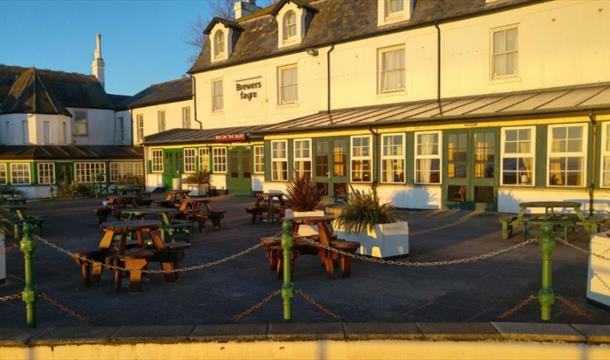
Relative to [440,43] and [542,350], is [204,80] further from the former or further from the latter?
[542,350]

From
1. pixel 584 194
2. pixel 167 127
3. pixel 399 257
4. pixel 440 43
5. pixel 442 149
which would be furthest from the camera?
pixel 167 127

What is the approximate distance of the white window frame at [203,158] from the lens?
26.6 m

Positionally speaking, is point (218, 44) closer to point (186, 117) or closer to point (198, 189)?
point (186, 117)

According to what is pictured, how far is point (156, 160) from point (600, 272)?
90.1ft

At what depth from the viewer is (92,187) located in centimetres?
2917

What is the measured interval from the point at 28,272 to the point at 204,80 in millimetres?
24811

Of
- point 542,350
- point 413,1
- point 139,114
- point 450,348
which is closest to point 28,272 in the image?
point 450,348

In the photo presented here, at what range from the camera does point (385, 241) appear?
8.48m

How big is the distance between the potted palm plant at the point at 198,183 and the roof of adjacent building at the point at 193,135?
1810 millimetres

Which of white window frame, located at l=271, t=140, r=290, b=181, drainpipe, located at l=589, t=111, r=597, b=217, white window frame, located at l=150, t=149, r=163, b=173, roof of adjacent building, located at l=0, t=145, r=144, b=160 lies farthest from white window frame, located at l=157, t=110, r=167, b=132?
drainpipe, located at l=589, t=111, r=597, b=217

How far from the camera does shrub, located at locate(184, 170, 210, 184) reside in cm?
2516

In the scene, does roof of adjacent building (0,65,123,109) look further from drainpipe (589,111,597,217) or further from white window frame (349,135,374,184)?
drainpipe (589,111,597,217)

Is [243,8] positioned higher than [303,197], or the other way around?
[243,8]

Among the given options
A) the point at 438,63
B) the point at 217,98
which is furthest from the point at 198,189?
the point at 438,63
